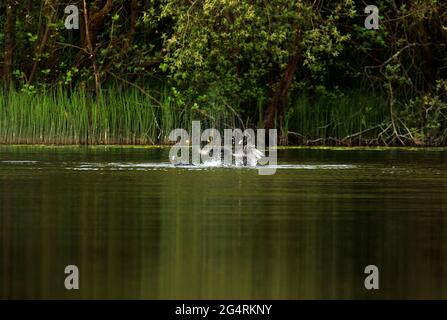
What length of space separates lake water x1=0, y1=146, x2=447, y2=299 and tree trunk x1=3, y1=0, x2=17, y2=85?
33.3ft

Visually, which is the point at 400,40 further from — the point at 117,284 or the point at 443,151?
the point at 117,284

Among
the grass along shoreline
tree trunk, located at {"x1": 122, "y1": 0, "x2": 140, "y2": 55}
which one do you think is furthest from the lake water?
tree trunk, located at {"x1": 122, "y1": 0, "x2": 140, "y2": 55}

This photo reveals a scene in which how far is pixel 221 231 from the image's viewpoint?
12406 millimetres

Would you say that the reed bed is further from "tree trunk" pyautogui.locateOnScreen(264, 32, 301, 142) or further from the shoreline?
the shoreline

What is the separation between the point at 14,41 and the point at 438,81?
9.94m

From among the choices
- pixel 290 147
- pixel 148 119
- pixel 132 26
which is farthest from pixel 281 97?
pixel 132 26

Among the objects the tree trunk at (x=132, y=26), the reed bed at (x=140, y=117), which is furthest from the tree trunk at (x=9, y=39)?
the tree trunk at (x=132, y=26)

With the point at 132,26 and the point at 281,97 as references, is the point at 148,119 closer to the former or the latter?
the point at 132,26

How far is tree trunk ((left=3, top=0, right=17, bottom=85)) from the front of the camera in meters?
30.5

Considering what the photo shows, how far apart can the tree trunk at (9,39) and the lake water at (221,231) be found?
1014 cm

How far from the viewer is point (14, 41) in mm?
31531

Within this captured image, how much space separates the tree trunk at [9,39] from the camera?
30547 millimetres

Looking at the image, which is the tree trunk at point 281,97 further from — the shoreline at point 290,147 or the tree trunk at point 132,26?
the tree trunk at point 132,26

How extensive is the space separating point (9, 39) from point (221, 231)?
1937 centimetres
